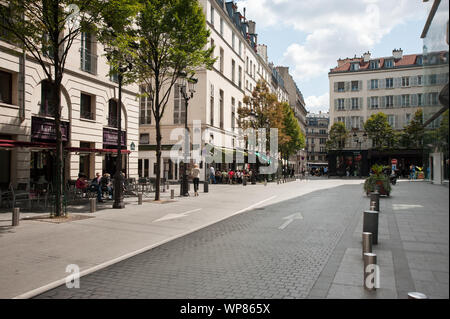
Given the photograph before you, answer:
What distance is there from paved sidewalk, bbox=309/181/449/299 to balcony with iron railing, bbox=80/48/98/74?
56.4 feet

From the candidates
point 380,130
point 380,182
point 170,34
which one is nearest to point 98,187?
point 170,34

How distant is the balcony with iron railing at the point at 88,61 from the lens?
2017 centimetres

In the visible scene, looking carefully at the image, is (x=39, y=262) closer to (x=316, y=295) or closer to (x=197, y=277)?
(x=197, y=277)

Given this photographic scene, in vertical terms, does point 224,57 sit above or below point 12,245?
above

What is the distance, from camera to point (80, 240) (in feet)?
25.6

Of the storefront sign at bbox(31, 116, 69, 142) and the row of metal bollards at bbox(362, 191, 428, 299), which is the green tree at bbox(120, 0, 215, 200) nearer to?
the storefront sign at bbox(31, 116, 69, 142)

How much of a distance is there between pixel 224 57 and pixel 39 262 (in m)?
36.8

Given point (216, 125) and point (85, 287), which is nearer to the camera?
point (85, 287)

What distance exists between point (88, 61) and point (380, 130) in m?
41.5

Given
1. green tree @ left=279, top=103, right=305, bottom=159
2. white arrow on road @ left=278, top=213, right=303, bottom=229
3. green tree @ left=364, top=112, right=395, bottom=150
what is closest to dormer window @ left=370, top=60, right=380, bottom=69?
green tree @ left=364, top=112, right=395, bottom=150

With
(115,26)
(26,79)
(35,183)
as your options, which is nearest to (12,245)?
(115,26)

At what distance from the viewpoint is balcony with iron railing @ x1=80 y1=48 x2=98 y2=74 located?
66.2 ft

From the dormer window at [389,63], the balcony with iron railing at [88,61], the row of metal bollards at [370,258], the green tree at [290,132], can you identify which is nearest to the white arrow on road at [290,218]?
the row of metal bollards at [370,258]
